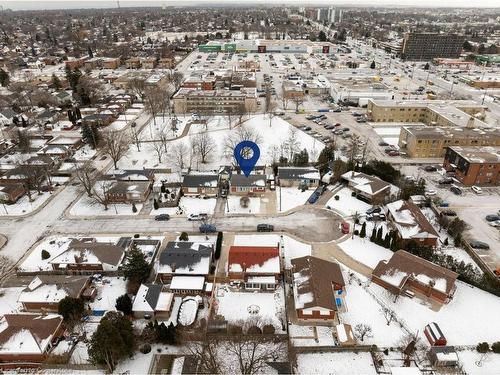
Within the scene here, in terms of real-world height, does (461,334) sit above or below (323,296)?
below

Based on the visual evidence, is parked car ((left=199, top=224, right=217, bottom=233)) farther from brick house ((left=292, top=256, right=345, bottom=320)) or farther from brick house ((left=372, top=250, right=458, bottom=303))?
brick house ((left=372, top=250, right=458, bottom=303))

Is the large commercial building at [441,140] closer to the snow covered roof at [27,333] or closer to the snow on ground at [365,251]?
the snow on ground at [365,251]

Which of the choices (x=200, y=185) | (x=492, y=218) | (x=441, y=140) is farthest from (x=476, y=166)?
(x=200, y=185)

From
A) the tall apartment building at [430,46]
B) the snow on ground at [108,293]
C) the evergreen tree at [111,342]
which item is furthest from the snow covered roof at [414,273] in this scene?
the tall apartment building at [430,46]

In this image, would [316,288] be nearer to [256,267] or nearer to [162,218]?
[256,267]

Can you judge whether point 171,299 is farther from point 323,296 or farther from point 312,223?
point 312,223

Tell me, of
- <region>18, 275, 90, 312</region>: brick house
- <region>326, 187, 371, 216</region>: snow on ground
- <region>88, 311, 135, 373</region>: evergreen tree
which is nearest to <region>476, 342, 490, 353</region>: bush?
<region>326, 187, 371, 216</region>: snow on ground

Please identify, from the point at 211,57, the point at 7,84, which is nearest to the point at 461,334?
the point at 7,84
